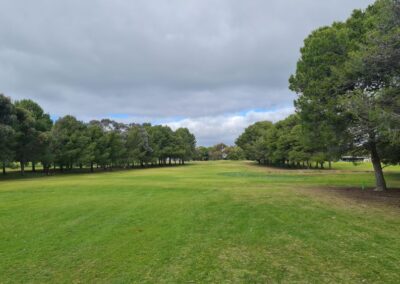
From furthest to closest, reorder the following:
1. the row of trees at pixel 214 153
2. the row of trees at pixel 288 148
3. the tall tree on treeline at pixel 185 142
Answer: the row of trees at pixel 214 153, the tall tree on treeline at pixel 185 142, the row of trees at pixel 288 148

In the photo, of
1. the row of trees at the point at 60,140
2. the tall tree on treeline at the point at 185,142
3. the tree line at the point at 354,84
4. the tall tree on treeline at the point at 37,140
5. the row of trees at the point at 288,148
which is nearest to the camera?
the tree line at the point at 354,84

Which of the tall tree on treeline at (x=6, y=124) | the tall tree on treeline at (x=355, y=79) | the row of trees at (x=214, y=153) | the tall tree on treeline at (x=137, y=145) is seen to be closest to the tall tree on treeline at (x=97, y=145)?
the tall tree on treeline at (x=137, y=145)

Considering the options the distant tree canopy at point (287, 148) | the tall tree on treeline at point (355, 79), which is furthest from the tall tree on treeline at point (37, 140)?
the tall tree on treeline at point (355, 79)

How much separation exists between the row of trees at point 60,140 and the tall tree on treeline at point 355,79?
30.9m

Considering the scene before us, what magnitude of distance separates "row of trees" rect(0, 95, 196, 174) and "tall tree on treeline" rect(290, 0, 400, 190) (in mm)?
30920

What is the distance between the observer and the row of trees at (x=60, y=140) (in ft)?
119

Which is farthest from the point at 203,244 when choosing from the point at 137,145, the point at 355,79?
the point at 137,145

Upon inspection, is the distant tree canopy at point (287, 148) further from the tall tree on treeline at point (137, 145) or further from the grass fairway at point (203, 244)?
the tall tree on treeline at point (137, 145)

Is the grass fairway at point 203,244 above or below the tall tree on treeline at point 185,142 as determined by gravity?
below

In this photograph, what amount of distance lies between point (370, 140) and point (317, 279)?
42.9 feet

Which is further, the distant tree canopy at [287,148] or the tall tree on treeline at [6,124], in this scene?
the distant tree canopy at [287,148]

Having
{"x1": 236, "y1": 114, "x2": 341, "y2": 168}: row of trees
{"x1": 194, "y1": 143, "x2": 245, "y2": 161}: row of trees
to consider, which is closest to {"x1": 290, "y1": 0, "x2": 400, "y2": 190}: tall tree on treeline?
{"x1": 236, "y1": 114, "x2": 341, "y2": 168}: row of trees

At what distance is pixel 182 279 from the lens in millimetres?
5168

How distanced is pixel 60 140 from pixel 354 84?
4568 centimetres
